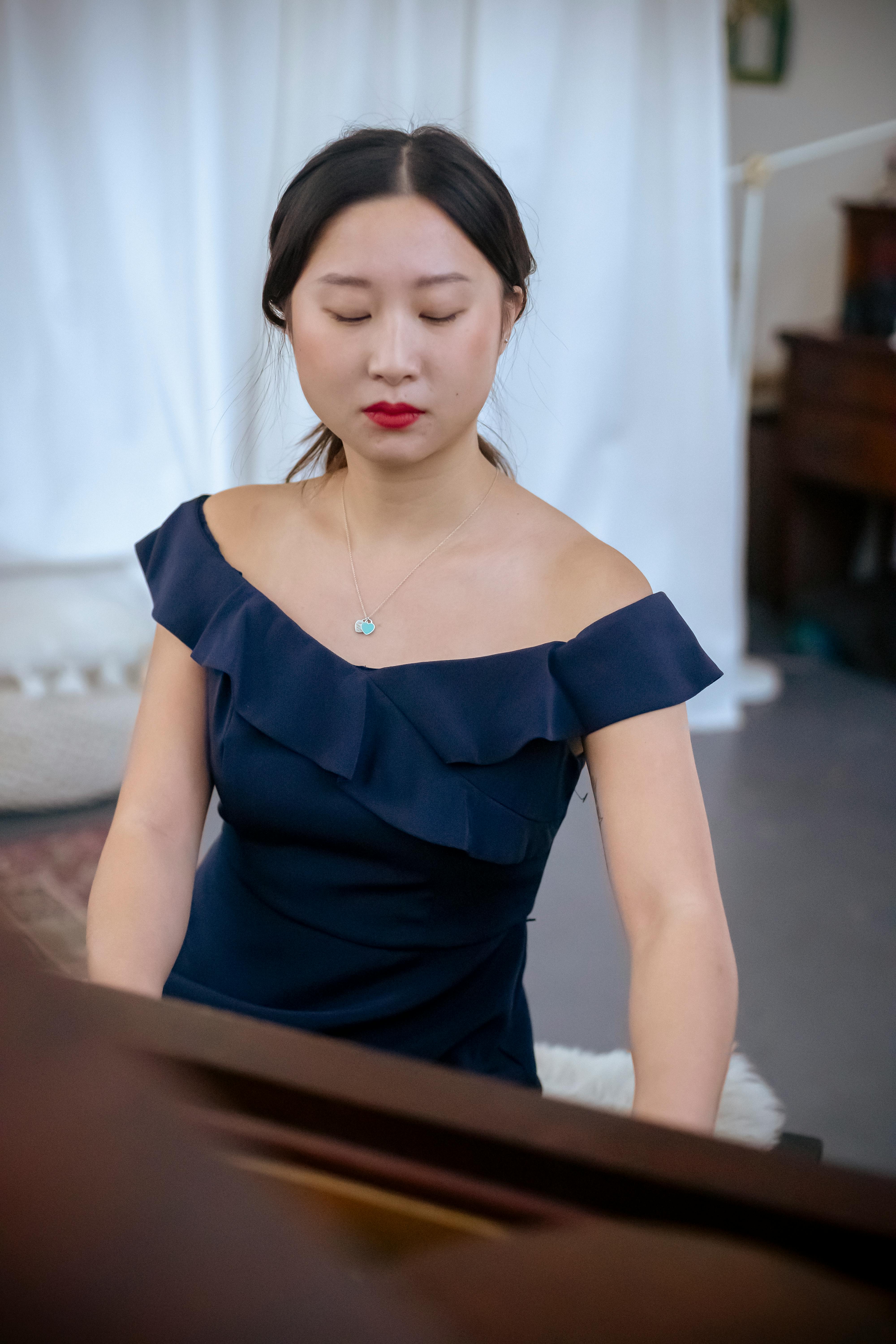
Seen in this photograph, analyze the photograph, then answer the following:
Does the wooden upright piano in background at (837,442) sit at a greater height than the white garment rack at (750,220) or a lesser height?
lesser

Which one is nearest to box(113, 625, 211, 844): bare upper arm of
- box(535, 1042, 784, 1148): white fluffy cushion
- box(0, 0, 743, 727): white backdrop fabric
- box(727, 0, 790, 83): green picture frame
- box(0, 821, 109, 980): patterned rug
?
box(535, 1042, 784, 1148): white fluffy cushion

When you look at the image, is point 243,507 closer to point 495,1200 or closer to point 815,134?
point 495,1200

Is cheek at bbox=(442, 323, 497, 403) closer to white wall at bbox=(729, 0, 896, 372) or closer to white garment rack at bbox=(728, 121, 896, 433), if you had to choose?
white garment rack at bbox=(728, 121, 896, 433)

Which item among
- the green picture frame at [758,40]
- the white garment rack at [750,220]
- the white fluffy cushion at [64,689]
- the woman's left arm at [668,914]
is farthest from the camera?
the green picture frame at [758,40]

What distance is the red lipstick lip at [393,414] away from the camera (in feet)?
2.91

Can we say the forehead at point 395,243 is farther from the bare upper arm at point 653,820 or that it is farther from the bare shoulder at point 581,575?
the bare upper arm at point 653,820

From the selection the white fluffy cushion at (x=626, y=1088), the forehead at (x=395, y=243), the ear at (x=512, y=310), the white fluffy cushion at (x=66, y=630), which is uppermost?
the forehead at (x=395, y=243)

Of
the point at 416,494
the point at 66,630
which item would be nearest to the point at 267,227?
the point at 66,630

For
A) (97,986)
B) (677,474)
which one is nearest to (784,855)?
(677,474)

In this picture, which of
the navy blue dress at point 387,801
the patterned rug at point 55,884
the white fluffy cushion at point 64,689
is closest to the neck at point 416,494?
the navy blue dress at point 387,801

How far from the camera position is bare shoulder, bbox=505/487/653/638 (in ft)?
3.06

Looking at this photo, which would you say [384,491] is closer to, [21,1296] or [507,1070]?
[507,1070]

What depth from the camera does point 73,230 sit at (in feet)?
8.13

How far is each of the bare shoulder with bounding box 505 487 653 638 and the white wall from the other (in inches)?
140
